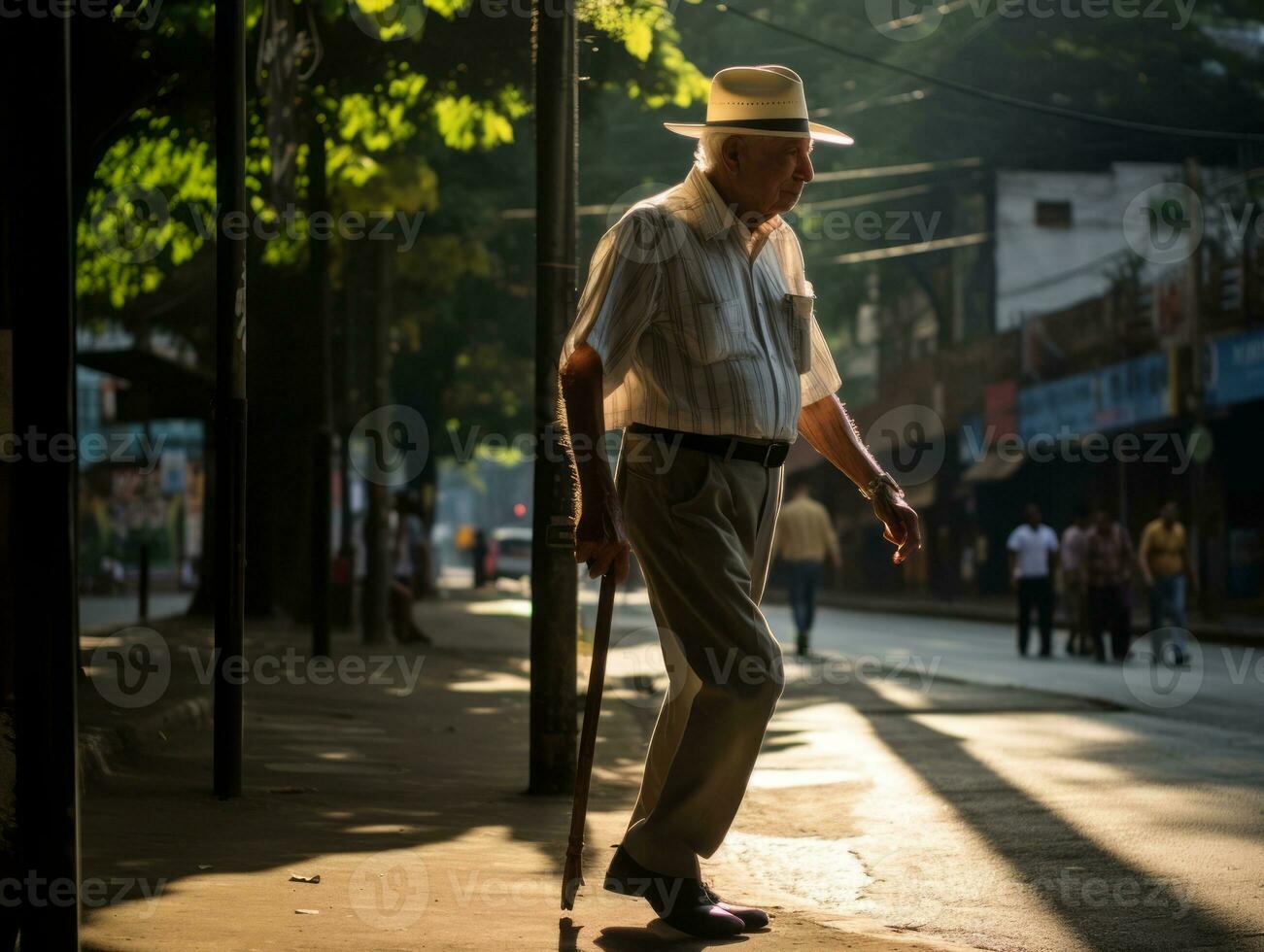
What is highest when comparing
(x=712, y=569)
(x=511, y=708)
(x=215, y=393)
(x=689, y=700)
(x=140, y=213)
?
(x=140, y=213)

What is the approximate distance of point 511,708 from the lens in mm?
11914

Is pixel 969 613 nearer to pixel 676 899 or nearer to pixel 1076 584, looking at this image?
pixel 1076 584

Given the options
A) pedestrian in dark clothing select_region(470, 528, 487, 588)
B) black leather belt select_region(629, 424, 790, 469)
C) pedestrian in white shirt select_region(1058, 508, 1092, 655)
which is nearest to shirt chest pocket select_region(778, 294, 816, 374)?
black leather belt select_region(629, 424, 790, 469)

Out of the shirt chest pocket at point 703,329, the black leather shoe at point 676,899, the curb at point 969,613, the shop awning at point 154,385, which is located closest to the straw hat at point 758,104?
the shirt chest pocket at point 703,329

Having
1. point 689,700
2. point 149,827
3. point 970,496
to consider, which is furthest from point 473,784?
point 970,496

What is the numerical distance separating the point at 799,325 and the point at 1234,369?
2492 cm

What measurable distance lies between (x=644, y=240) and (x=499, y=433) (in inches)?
1442

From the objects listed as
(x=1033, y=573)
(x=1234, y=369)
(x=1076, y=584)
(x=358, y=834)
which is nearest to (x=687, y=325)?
(x=358, y=834)

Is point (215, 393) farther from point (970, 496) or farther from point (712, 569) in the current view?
point (970, 496)

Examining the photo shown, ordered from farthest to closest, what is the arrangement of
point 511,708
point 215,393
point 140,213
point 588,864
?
1. point 140,213
2. point 511,708
3. point 215,393
4. point 588,864

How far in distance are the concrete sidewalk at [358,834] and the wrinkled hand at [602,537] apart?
35.2 inches

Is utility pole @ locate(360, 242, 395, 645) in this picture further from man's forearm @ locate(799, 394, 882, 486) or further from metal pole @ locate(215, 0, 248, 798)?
man's forearm @ locate(799, 394, 882, 486)

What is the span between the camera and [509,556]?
59.7 m

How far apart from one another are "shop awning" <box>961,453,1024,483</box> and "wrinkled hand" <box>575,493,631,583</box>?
35659 millimetres
